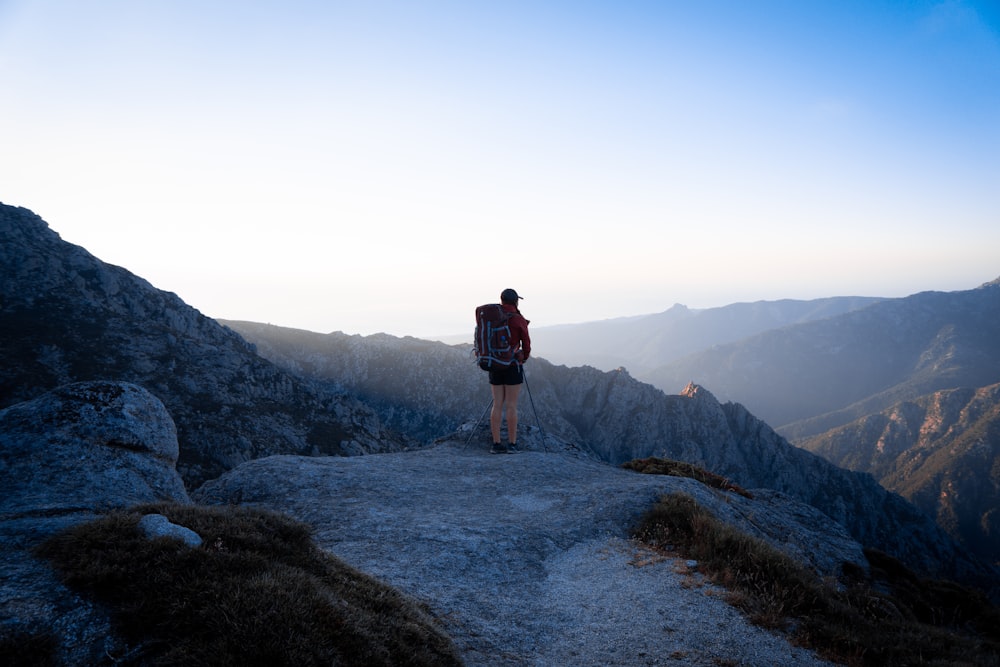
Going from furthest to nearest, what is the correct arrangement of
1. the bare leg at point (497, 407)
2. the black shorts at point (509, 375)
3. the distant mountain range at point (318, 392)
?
the distant mountain range at point (318, 392) < the bare leg at point (497, 407) < the black shorts at point (509, 375)

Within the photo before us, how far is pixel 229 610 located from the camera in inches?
177

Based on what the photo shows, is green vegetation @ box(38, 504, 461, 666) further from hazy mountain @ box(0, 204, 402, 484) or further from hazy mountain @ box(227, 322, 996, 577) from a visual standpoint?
hazy mountain @ box(227, 322, 996, 577)

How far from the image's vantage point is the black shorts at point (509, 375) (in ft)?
52.1

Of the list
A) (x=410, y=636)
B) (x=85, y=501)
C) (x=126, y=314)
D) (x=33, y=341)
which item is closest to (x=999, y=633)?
(x=410, y=636)

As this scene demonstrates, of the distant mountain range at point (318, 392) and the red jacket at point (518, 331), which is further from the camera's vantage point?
the distant mountain range at point (318, 392)

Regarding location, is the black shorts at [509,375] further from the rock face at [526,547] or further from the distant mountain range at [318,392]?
the distant mountain range at [318,392]

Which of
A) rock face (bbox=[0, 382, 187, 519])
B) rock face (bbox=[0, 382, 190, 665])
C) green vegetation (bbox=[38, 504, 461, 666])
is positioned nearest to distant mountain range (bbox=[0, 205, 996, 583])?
rock face (bbox=[0, 382, 187, 519])

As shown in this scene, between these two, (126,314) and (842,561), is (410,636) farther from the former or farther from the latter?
(126,314)

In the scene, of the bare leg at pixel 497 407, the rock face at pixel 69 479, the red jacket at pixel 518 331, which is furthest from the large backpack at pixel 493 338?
the rock face at pixel 69 479

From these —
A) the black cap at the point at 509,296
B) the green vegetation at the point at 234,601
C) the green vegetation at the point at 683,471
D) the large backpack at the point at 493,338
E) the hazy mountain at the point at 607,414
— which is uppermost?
the black cap at the point at 509,296

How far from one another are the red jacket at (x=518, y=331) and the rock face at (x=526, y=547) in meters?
3.73

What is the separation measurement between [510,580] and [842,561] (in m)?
12.8

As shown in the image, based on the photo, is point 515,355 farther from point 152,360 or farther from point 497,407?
point 152,360

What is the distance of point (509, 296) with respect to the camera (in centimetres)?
1573
